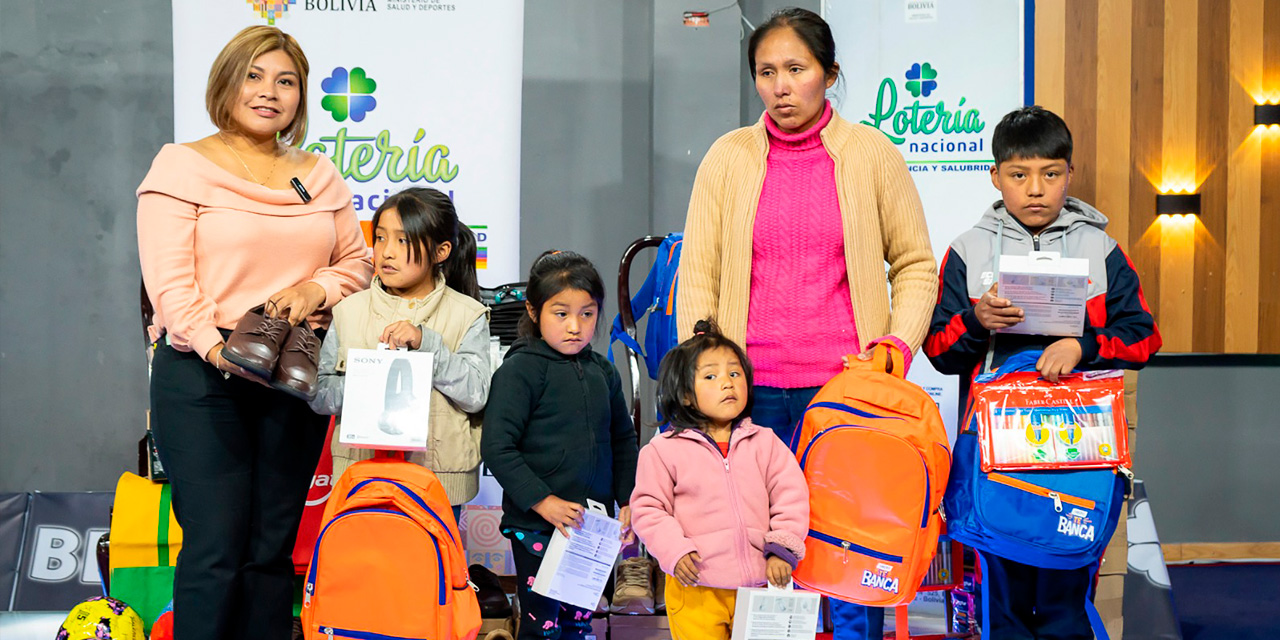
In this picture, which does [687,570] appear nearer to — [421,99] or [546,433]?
[546,433]

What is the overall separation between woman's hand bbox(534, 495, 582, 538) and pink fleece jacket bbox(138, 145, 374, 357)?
2.40 feet

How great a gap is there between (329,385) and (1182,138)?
412cm

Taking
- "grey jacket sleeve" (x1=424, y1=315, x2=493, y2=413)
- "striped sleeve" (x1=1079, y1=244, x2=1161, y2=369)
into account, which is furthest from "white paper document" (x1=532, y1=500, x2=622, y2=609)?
"striped sleeve" (x1=1079, y1=244, x2=1161, y2=369)

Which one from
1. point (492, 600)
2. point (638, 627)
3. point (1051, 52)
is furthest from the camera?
point (1051, 52)

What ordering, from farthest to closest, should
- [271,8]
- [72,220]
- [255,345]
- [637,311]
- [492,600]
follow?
[72,220] < [271,8] < [637,311] < [492,600] < [255,345]

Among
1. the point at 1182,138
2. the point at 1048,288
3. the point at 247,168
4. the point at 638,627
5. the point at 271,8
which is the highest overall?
the point at 271,8

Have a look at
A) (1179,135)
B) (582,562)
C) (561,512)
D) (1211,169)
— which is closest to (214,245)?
(561,512)

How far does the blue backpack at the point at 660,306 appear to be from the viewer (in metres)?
3.48

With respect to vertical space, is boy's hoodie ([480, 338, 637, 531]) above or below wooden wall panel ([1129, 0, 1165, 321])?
below

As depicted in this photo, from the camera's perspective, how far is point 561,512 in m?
2.55

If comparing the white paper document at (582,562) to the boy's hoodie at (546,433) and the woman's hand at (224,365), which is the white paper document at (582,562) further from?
the woman's hand at (224,365)

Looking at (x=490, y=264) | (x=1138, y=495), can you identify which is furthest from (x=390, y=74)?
(x=1138, y=495)

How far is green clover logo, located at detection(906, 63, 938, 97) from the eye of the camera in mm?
4336

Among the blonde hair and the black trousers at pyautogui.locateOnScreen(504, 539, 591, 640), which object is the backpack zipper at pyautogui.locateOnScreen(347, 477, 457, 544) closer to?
the black trousers at pyautogui.locateOnScreen(504, 539, 591, 640)
